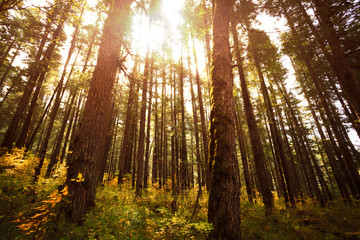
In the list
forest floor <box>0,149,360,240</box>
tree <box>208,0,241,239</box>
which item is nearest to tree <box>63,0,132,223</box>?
Result: forest floor <box>0,149,360,240</box>

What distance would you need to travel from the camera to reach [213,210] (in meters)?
2.96

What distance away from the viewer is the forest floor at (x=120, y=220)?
3228 millimetres

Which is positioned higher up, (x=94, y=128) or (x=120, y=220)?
(x=94, y=128)

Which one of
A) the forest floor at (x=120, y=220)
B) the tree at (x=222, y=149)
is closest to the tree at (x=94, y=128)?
the forest floor at (x=120, y=220)

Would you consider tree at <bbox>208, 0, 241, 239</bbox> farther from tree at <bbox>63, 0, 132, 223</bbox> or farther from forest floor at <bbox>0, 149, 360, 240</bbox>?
tree at <bbox>63, 0, 132, 223</bbox>

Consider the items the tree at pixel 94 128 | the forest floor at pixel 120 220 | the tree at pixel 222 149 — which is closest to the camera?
the tree at pixel 222 149

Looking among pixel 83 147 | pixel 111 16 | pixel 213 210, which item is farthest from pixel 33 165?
pixel 213 210

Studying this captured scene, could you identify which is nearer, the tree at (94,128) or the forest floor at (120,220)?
the forest floor at (120,220)

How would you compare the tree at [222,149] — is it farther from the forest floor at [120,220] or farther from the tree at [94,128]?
the tree at [94,128]

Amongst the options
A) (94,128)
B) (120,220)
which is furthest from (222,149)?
(94,128)

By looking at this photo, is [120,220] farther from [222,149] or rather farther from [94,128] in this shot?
[222,149]

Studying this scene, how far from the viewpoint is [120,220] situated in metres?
3.93

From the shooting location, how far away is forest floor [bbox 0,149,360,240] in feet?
10.6

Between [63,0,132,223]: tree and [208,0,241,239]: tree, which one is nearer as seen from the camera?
[208,0,241,239]: tree
